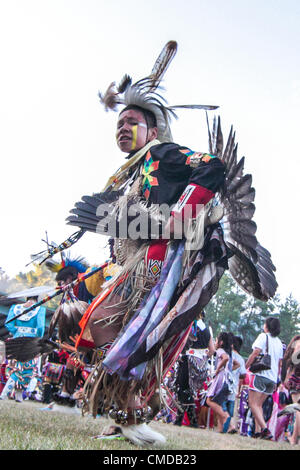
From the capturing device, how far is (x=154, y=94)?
350 cm

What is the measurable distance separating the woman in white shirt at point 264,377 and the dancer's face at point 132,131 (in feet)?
13.0

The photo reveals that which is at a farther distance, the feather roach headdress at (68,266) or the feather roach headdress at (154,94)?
the feather roach headdress at (68,266)

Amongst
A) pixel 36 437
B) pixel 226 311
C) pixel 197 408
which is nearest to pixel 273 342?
pixel 197 408

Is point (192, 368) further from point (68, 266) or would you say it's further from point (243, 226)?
point (243, 226)

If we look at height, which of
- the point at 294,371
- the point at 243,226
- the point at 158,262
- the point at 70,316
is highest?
the point at 243,226

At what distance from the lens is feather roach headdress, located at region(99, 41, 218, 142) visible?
3396 mm

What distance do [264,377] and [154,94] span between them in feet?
14.1

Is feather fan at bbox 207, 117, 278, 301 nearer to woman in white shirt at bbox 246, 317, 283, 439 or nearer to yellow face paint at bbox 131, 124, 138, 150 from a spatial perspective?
yellow face paint at bbox 131, 124, 138, 150

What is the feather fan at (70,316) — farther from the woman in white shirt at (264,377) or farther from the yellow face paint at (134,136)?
the woman in white shirt at (264,377)

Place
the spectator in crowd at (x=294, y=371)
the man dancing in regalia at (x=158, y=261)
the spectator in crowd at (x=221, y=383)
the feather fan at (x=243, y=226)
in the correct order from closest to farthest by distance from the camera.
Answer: the man dancing in regalia at (x=158, y=261)
the feather fan at (x=243, y=226)
the spectator in crowd at (x=294, y=371)
the spectator in crowd at (x=221, y=383)

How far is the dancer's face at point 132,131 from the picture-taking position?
336cm

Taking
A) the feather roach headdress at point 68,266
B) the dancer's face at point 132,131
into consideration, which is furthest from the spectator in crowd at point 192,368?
the dancer's face at point 132,131

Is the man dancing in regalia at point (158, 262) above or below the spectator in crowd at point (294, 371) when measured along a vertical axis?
above

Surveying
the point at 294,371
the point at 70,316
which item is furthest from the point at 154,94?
the point at 294,371
